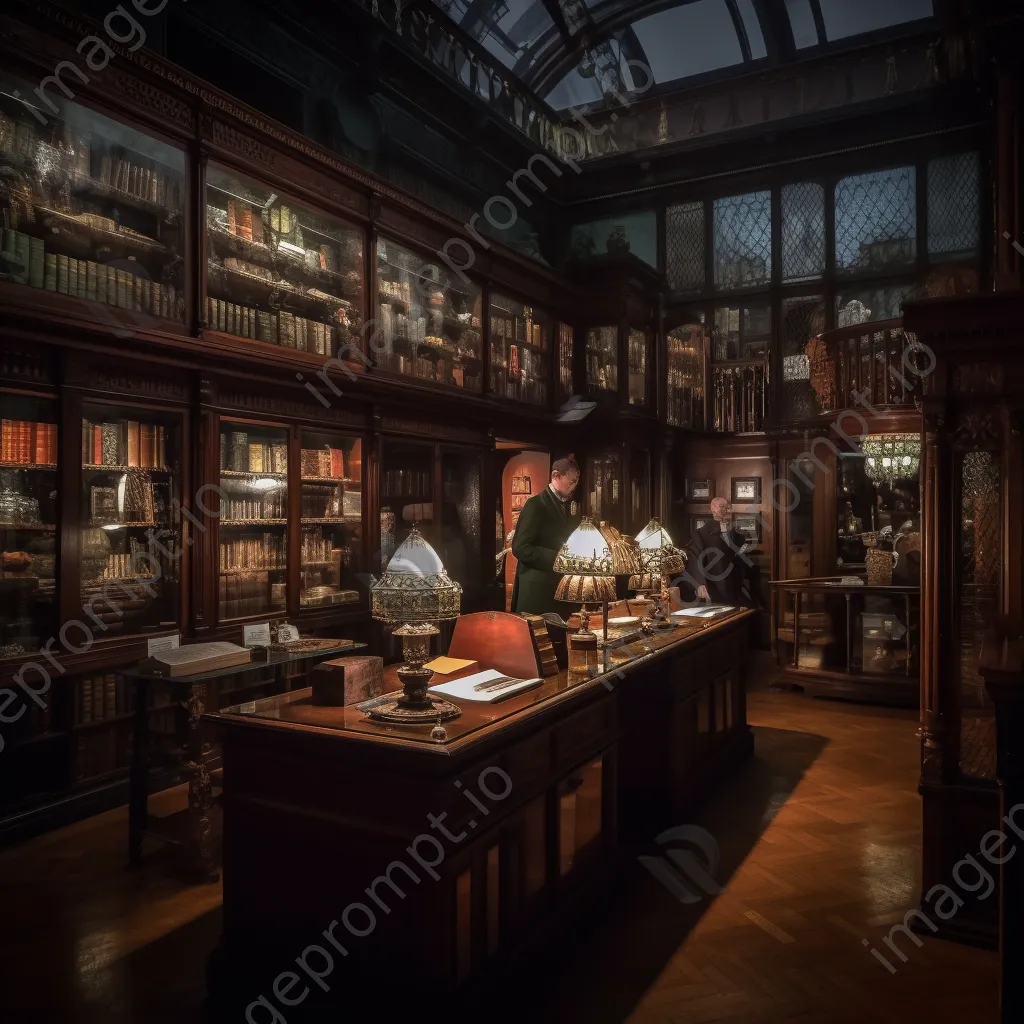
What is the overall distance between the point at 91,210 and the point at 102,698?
2.65 m

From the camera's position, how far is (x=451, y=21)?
7.67 meters

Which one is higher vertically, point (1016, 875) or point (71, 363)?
point (71, 363)

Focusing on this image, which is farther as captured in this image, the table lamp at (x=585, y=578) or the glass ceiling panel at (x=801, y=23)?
the glass ceiling panel at (x=801, y=23)

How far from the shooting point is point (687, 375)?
974cm

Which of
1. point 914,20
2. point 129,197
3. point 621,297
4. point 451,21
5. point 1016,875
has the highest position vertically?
point 914,20

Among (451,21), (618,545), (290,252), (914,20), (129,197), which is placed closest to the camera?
(618,545)

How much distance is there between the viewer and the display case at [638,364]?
8.85 metres

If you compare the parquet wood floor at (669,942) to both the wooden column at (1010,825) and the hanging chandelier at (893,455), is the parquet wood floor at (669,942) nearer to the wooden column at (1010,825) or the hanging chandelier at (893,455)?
the wooden column at (1010,825)

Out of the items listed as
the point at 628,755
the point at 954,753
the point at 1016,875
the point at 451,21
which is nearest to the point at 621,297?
the point at 451,21

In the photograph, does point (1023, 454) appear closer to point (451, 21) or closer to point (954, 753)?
point (954, 753)

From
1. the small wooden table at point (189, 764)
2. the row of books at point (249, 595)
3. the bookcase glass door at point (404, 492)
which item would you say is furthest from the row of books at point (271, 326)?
the small wooden table at point (189, 764)

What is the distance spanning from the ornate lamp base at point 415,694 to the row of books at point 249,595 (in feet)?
9.39

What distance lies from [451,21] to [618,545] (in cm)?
614

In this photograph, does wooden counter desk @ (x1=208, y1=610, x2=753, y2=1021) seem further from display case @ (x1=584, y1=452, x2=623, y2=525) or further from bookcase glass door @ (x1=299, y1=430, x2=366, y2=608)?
display case @ (x1=584, y1=452, x2=623, y2=525)
